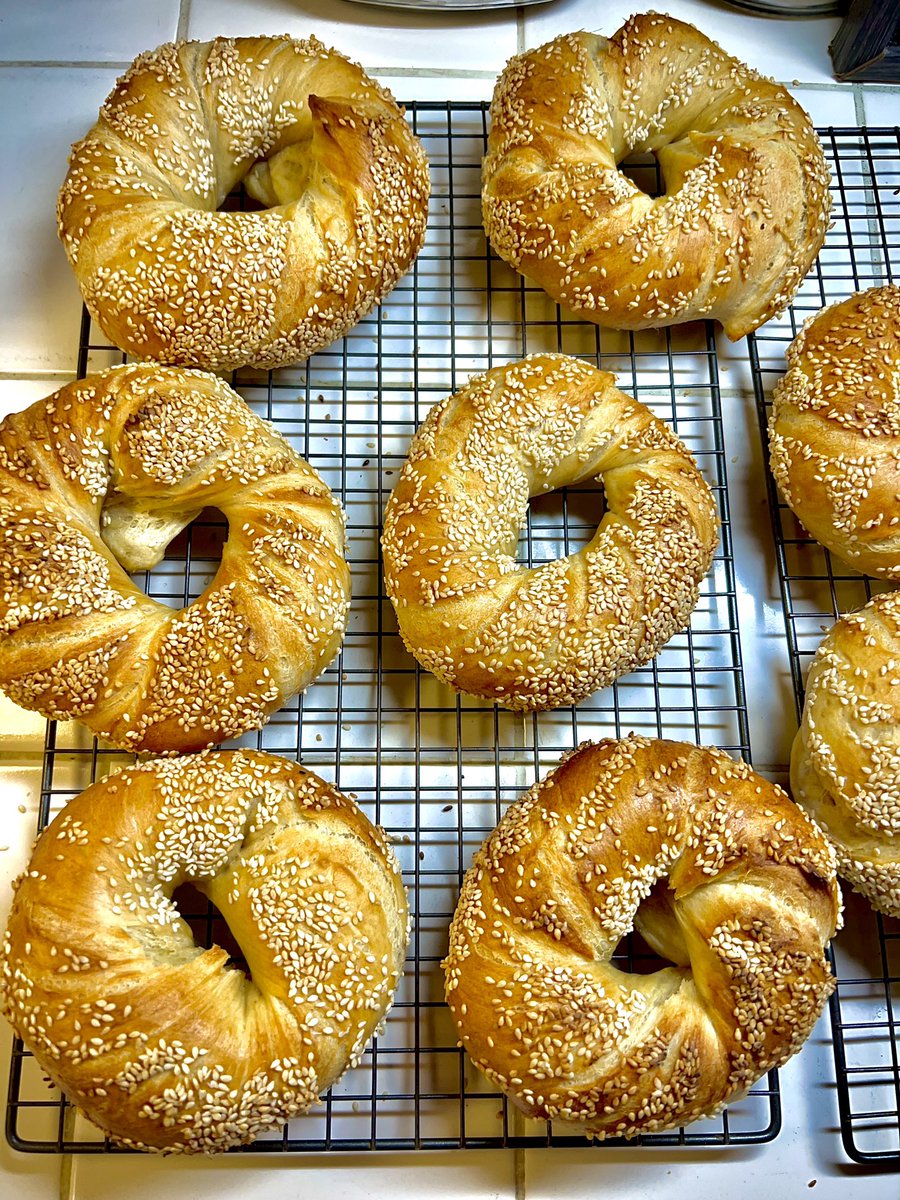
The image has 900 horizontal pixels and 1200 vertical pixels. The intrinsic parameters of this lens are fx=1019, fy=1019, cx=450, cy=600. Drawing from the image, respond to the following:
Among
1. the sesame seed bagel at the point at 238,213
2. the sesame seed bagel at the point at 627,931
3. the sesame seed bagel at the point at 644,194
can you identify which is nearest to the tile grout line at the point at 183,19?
the sesame seed bagel at the point at 238,213

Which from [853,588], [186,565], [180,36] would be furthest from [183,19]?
[853,588]

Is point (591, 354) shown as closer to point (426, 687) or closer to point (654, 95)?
point (654, 95)

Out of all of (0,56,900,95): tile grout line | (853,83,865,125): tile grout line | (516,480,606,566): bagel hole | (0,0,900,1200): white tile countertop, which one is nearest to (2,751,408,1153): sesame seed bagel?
(0,0,900,1200): white tile countertop

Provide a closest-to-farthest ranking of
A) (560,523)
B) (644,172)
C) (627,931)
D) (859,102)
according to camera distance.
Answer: (627,931) → (560,523) → (644,172) → (859,102)

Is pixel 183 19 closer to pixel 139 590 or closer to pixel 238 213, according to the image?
pixel 238 213

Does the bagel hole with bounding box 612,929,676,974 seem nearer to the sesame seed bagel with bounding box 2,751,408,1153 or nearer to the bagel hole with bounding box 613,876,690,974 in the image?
the bagel hole with bounding box 613,876,690,974
